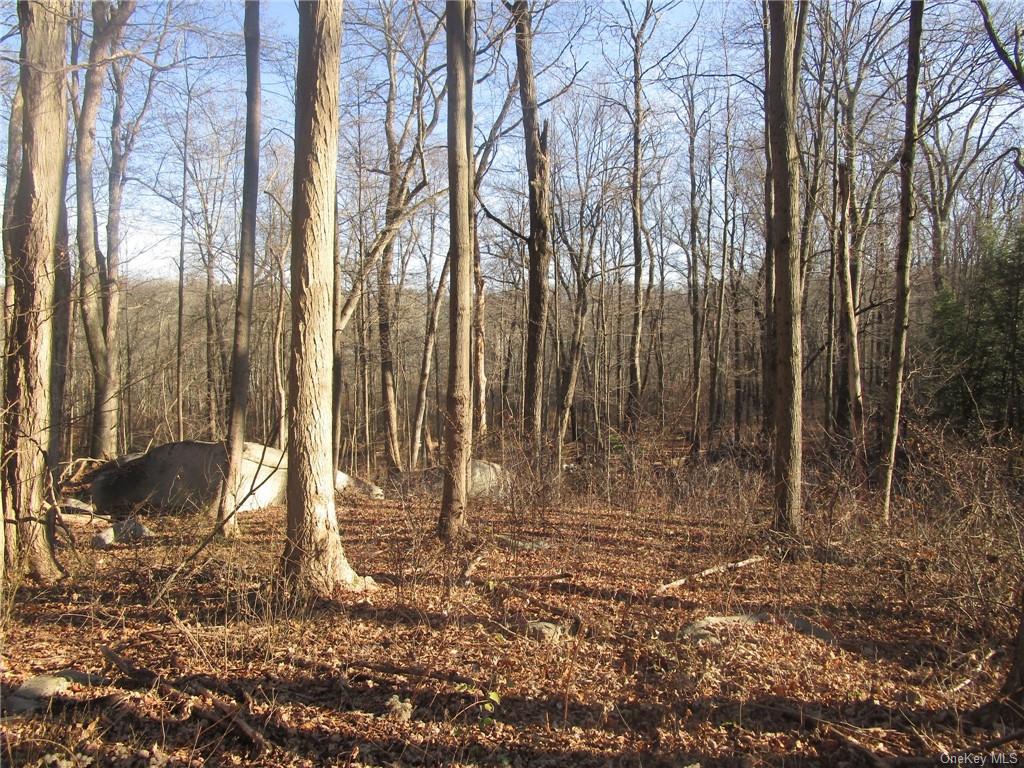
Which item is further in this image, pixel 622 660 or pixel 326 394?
pixel 326 394

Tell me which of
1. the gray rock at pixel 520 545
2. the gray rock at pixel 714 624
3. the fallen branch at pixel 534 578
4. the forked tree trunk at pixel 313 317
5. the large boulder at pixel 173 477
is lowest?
the gray rock at pixel 714 624

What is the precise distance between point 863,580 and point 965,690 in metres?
2.34

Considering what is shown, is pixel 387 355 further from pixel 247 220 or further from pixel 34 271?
pixel 34 271

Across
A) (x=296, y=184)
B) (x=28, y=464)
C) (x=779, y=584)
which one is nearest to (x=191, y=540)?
(x=28, y=464)

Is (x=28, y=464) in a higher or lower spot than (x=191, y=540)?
higher

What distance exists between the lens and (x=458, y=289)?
7555 millimetres

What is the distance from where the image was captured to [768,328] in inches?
621

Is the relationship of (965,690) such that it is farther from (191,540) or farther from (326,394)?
(191,540)

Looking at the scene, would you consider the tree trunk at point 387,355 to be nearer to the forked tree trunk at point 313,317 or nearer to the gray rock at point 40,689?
the forked tree trunk at point 313,317

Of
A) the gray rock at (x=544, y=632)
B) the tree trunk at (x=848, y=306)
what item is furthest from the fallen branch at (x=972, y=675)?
the tree trunk at (x=848, y=306)

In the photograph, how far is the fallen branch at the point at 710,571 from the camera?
637 cm

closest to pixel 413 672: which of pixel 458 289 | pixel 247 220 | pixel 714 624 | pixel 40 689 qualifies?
pixel 40 689

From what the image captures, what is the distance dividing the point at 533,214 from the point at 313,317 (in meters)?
7.17

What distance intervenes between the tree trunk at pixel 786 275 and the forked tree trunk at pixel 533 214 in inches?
172
